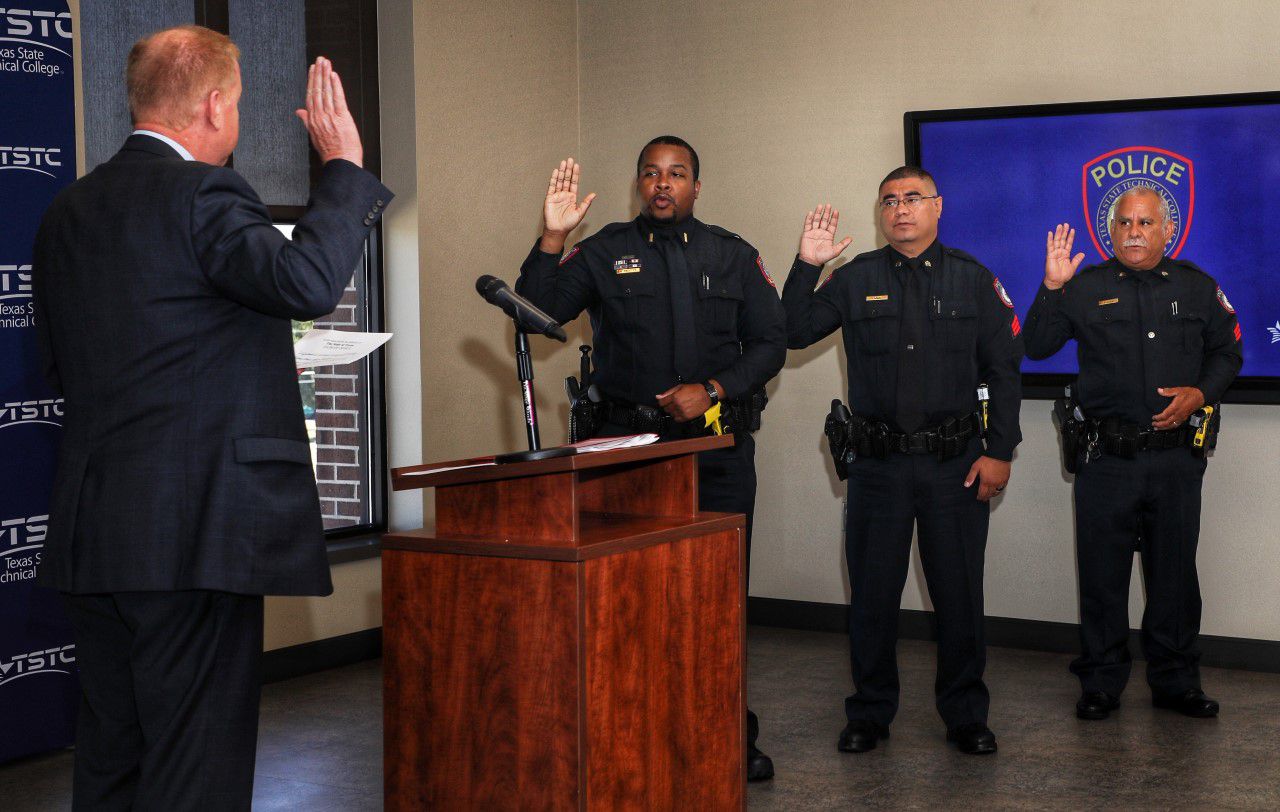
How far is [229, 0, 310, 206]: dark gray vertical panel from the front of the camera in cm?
480

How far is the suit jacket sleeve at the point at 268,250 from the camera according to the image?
204cm

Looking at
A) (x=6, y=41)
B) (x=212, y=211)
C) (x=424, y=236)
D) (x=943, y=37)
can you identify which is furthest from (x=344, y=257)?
(x=943, y=37)

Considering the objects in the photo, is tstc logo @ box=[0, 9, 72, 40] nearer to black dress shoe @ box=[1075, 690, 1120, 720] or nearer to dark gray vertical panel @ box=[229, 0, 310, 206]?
dark gray vertical panel @ box=[229, 0, 310, 206]

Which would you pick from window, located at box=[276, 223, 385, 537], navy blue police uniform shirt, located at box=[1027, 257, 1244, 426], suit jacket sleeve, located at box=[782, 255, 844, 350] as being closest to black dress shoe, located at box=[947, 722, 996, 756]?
navy blue police uniform shirt, located at box=[1027, 257, 1244, 426]

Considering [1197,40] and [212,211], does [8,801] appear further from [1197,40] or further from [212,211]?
[1197,40]

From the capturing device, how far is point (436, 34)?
5262 millimetres

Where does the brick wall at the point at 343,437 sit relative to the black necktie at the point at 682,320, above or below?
below

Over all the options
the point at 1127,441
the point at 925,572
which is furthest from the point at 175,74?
the point at 1127,441

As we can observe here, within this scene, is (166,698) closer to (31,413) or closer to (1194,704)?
(31,413)

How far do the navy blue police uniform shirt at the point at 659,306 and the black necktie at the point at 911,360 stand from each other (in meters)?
0.38

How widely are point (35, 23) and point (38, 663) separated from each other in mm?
1913

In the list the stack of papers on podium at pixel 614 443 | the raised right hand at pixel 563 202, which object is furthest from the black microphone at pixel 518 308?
the raised right hand at pixel 563 202

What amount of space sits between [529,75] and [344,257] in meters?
3.86

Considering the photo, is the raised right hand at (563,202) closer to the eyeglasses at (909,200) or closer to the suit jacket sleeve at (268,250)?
the eyeglasses at (909,200)
